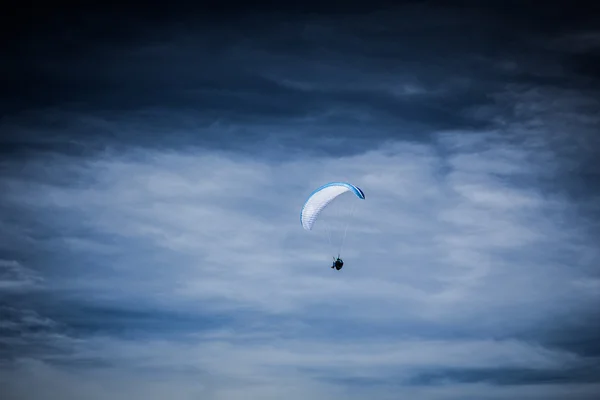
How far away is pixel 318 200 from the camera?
11075cm

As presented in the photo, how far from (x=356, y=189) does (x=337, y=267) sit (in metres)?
10.1

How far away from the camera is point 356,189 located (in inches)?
4161

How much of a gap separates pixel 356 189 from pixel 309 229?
961cm

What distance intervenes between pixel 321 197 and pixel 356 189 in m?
6.35

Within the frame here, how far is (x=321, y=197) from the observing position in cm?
11050

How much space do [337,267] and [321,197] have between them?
29.4 feet

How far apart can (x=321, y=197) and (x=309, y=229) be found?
14.7 ft

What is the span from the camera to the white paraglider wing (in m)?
109

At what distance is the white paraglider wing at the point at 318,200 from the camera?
10944 centimetres

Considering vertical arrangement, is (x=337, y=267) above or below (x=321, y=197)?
below

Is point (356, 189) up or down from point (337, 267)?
up

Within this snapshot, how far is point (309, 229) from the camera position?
367 ft

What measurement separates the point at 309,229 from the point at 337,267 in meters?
6.51
